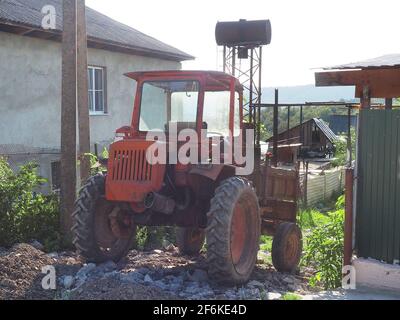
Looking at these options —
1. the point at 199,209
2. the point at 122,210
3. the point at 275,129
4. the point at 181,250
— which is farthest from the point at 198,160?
the point at 275,129

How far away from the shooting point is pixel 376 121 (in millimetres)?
6273

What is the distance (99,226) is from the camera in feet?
22.7

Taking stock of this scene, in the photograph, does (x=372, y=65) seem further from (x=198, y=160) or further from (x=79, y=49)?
(x=79, y=49)

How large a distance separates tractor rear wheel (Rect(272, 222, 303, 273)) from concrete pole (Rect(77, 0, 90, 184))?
11.9 feet

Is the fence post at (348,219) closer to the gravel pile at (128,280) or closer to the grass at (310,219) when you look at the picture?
the gravel pile at (128,280)

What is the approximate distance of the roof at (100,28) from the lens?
11.6m

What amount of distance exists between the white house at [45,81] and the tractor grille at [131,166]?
543 centimetres

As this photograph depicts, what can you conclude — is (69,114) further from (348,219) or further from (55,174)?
(55,174)

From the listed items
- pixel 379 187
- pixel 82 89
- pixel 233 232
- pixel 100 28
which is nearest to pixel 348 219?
pixel 379 187

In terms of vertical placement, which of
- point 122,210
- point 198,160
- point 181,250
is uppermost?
point 198,160

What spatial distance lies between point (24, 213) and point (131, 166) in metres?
A: 2.60

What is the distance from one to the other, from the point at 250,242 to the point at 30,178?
365 centimetres

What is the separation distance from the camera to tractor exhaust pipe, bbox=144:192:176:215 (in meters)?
6.27

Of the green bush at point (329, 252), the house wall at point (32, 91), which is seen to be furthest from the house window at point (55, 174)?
the green bush at point (329, 252)
